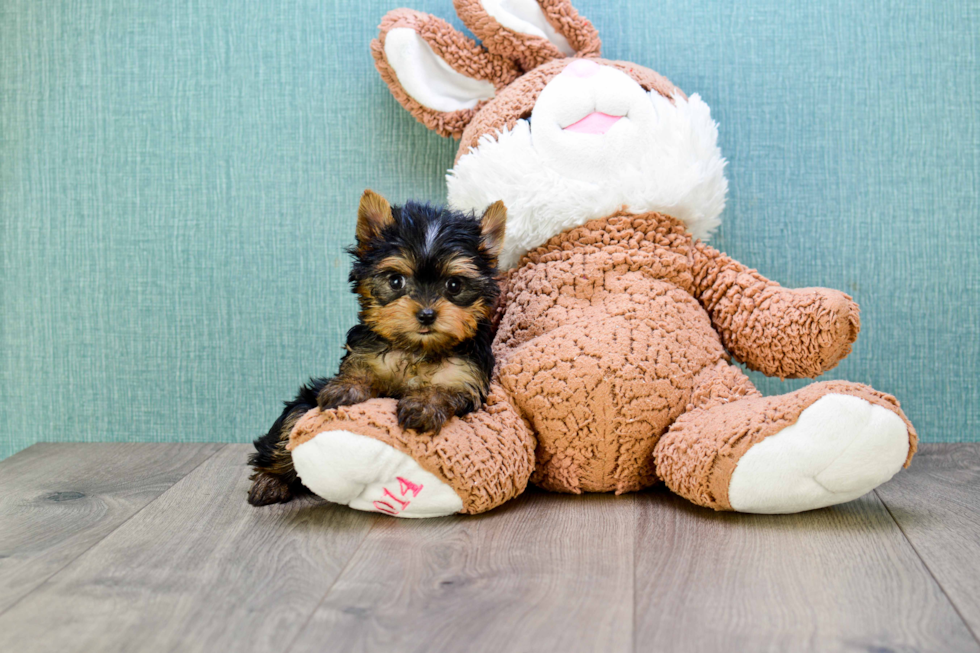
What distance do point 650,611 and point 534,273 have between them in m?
0.82

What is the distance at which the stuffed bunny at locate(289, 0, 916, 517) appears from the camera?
1.37 meters

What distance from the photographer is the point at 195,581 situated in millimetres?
1229

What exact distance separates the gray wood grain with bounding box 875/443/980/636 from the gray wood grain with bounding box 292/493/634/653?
1.57 feet

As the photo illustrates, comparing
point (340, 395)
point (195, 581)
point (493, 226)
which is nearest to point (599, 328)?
point (493, 226)

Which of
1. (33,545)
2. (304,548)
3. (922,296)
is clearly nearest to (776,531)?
(304,548)

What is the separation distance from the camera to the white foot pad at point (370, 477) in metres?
1.37

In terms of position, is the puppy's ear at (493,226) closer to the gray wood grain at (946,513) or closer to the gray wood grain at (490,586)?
the gray wood grain at (490,586)

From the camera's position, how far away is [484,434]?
1.45m

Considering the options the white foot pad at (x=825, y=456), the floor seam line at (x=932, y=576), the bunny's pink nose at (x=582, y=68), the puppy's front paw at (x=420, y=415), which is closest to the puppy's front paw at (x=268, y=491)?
the puppy's front paw at (x=420, y=415)

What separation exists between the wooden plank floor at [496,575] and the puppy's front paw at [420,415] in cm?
20

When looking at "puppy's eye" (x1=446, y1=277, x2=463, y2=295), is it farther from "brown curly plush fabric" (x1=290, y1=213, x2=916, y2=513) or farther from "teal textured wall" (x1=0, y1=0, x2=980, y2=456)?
"teal textured wall" (x1=0, y1=0, x2=980, y2=456)

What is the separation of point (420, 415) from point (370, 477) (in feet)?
0.50

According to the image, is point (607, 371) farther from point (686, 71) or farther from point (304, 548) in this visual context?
point (686, 71)

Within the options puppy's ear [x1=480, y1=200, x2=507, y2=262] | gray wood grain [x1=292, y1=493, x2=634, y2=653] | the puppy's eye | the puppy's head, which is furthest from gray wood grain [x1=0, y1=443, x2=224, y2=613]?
puppy's ear [x1=480, y1=200, x2=507, y2=262]
